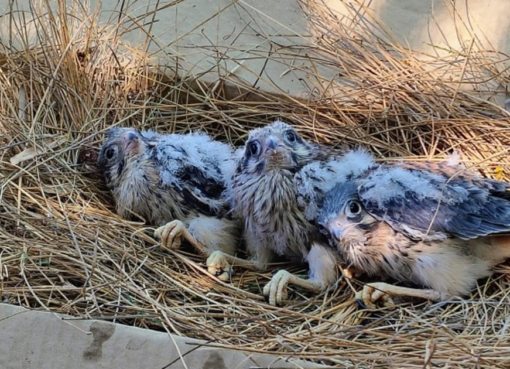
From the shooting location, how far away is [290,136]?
3.23m

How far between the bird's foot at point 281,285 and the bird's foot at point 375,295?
22 centimetres

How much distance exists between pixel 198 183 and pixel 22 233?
771 millimetres

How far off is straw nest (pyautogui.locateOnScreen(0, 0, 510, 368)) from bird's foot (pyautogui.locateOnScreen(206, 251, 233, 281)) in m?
0.05

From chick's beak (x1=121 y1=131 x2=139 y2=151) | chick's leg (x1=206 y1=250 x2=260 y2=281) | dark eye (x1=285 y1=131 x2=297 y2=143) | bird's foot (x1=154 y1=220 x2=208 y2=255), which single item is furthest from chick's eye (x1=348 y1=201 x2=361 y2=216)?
chick's beak (x1=121 y1=131 x2=139 y2=151)

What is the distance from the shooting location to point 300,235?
311cm

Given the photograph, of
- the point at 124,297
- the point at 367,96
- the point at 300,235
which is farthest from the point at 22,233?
the point at 367,96

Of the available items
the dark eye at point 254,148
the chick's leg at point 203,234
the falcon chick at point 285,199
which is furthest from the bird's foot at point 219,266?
the dark eye at point 254,148

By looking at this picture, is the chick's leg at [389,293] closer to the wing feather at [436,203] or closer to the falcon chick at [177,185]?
the wing feather at [436,203]

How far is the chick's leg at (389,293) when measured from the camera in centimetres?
287

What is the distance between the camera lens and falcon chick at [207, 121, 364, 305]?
308cm

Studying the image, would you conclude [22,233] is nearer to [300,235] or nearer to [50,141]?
[50,141]

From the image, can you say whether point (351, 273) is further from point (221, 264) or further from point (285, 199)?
point (221, 264)

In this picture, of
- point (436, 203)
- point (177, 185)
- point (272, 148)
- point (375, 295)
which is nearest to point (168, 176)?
point (177, 185)

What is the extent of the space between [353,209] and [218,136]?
1208 mm
